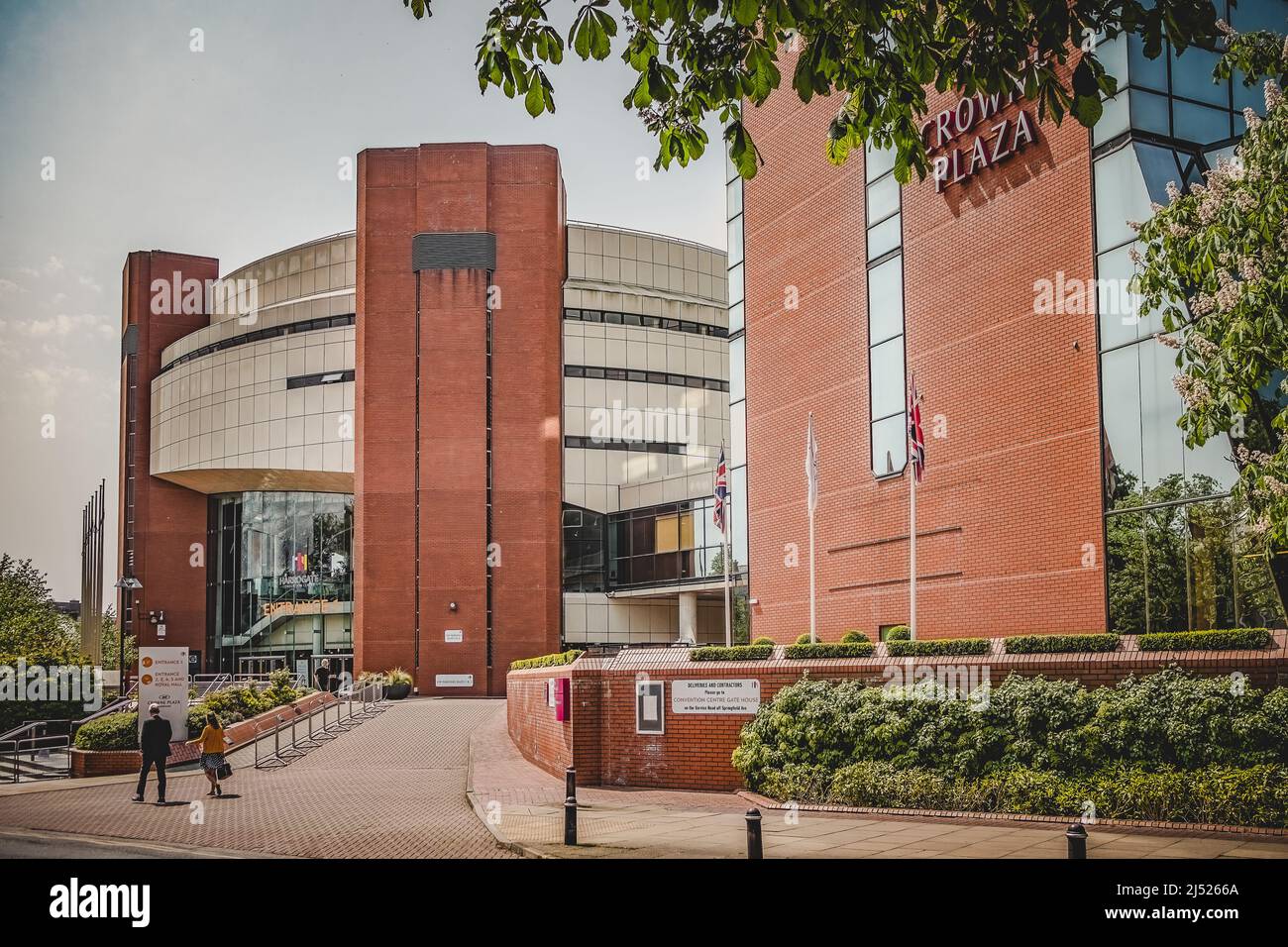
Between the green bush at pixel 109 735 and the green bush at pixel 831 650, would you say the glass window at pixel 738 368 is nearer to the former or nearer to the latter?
the green bush at pixel 831 650

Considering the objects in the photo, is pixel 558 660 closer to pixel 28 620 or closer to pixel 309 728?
pixel 309 728

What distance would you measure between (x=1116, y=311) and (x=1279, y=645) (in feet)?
25.7

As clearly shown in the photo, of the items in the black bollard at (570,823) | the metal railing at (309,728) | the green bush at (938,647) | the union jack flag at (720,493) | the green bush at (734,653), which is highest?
the union jack flag at (720,493)

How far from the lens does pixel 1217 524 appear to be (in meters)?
18.9

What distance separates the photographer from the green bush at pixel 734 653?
818 inches

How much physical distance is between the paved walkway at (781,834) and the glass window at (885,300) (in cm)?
1204

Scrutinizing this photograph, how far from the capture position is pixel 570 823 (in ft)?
47.3

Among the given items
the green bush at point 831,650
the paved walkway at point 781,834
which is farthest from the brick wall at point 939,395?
the paved walkway at point 781,834

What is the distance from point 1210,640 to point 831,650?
6292 mm

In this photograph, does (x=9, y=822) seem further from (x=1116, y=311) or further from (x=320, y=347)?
(x=320, y=347)

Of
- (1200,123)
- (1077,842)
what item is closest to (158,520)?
(1200,123)

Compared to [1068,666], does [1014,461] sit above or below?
above

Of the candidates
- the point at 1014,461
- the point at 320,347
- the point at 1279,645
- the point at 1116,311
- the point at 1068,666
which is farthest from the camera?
the point at 320,347
